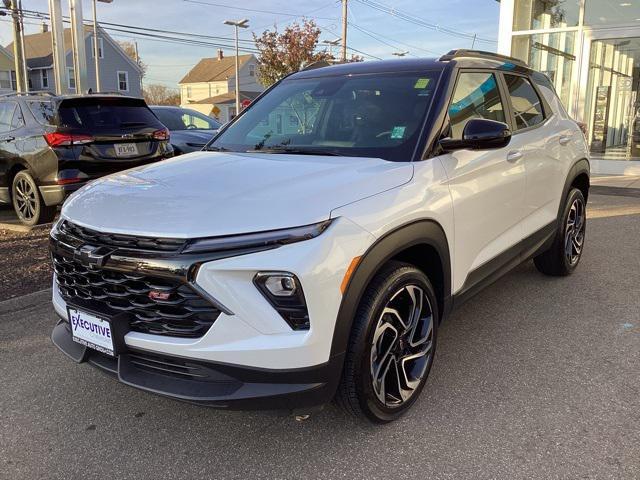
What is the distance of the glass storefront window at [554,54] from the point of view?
13.0 m

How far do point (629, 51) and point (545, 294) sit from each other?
34.7 ft

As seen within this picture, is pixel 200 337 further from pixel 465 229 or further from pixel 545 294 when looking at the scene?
pixel 545 294

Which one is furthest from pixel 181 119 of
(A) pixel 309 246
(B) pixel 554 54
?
(B) pixel 554 54

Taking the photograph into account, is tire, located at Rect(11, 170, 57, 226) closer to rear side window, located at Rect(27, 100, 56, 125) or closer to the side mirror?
rear side window, located at Rect(27, 100, 56, 125)

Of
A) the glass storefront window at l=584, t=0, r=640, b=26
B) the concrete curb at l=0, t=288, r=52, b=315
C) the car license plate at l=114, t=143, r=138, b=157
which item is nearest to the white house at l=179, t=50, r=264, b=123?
the glass storefront window at l=584, t=0, r=640, b=26

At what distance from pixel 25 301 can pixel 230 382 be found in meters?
3.05

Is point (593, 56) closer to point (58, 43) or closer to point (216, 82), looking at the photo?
point (58, 43)

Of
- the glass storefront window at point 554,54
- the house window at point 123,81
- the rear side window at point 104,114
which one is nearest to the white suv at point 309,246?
the rear side window at point 104,114

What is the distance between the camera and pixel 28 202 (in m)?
7.21

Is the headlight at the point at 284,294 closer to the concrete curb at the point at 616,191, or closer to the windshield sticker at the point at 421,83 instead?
the windshield sticker at the point at 421,83

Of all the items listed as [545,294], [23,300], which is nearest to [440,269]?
[545,294]

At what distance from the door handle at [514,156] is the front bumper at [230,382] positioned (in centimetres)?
202

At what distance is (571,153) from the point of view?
4770mm

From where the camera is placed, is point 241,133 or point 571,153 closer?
point 241,133
